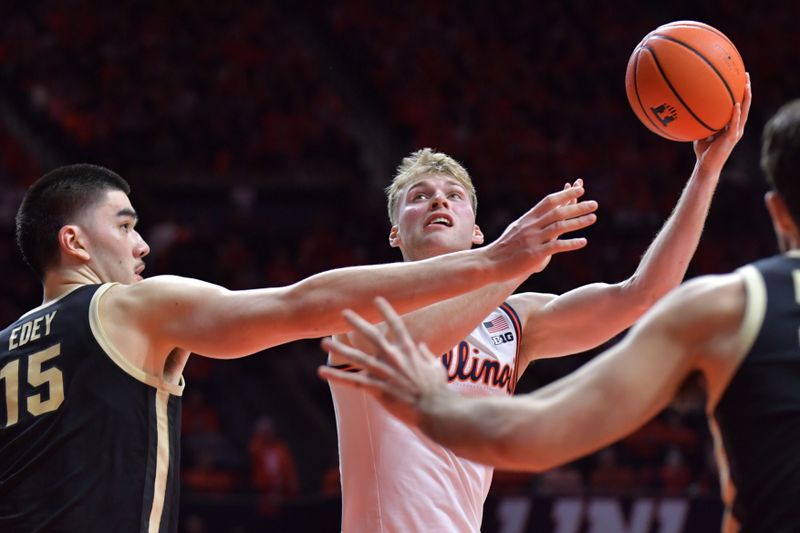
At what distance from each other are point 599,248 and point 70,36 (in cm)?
903

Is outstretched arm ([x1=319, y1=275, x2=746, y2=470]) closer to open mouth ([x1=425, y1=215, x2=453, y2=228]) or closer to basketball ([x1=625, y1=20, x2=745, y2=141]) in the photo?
basketball ([x1=625, y1=20, x2=745, y2=141])

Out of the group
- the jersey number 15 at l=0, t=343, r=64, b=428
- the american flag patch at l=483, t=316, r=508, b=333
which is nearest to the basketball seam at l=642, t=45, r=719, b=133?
the american flag patch at l=483, t=316, r=508, b=333

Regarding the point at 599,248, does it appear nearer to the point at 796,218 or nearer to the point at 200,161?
the point at 200,161

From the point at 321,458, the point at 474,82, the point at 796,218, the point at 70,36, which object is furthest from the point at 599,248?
the point at 796,218

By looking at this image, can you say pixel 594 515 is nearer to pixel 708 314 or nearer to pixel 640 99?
pixel 640 99

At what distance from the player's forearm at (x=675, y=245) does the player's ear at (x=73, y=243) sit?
7.62 feet

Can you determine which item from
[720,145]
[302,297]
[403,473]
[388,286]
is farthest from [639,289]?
[302,297]

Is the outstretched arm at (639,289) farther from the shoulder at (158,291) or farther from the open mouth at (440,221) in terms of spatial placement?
the shoulder at (158,291)

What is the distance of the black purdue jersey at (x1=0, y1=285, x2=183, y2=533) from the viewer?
3.38 metres

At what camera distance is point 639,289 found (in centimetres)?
450

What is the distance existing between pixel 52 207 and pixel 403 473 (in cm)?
174

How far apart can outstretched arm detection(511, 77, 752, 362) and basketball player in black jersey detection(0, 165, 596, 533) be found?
917mm

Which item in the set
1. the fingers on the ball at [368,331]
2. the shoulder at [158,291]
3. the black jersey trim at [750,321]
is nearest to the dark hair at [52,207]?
the shoulder at [158,291]

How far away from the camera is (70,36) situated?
1627cm
